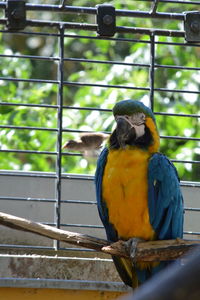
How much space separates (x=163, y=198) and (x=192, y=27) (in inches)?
32.1

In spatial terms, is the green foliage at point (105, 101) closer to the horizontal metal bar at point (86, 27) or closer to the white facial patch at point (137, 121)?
the horizontal metal bar at point (86, 27)

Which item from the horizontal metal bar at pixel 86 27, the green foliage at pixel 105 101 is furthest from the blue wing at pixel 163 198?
the green foliage at pixel 105 101

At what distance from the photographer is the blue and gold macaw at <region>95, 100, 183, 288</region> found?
198 centimetres

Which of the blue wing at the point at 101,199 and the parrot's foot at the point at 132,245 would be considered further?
the blue wing at the point at 101,199

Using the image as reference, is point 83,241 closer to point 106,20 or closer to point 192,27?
point 106,20

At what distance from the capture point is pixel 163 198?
2.00 meters

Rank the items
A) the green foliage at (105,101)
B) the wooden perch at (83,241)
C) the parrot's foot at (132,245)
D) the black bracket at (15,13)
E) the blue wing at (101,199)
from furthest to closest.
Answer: the green foliage at (105,101) → the black bracket at (15,13) → the blue wing at (101,199) → the parrot's foot at (132,245) → the wooden perch at (83,241)

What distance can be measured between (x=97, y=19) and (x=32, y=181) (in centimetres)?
76

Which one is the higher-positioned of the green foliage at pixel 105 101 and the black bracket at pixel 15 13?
the black bracket at pixel 15 13

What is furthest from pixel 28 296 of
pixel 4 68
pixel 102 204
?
pixel 4 68

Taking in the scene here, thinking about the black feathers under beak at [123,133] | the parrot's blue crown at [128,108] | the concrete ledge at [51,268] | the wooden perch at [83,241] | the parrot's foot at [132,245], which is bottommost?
the concrete ledge at [51,268]

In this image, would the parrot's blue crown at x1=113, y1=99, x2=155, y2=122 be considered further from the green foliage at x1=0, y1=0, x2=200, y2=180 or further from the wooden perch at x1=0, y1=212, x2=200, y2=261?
the green foliage at x1=0, y1=0, x2=200, y2=180

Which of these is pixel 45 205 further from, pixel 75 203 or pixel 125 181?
pixel 125 181

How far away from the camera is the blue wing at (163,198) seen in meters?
1.98
